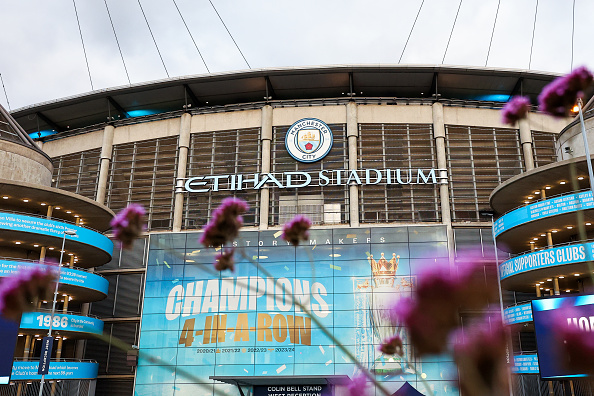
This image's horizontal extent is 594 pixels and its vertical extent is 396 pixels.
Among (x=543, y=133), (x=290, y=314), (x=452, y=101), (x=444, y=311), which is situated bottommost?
(x=444, y=311)

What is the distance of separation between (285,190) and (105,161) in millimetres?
17312

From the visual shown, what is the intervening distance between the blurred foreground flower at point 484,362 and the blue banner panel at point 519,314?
116 feet

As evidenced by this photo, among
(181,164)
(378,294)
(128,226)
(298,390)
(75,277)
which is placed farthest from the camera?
(181,164)

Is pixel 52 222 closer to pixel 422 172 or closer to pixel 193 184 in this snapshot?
pixel 193 184

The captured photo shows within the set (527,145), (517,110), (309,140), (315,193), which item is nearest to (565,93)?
(517,110)

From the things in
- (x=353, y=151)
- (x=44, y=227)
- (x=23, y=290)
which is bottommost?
(x=23, y=290)

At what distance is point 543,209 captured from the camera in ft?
112

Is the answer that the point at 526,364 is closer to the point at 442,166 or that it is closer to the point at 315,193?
the point at 442,166

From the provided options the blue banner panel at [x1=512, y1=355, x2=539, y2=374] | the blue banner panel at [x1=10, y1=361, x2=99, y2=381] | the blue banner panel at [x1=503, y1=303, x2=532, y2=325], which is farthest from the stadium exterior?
the blue banner panel at [x1=503, y1=303, x2=532, y2=325]

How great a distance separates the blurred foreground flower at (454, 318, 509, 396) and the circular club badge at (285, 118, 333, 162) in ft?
153

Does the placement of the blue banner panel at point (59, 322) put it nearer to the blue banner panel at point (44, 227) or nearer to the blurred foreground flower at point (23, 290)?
the blue banner panel at point (44, 227)

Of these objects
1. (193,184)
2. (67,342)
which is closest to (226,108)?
(193,184)

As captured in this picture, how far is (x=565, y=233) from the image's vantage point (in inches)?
1473

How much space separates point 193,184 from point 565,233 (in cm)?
2922
